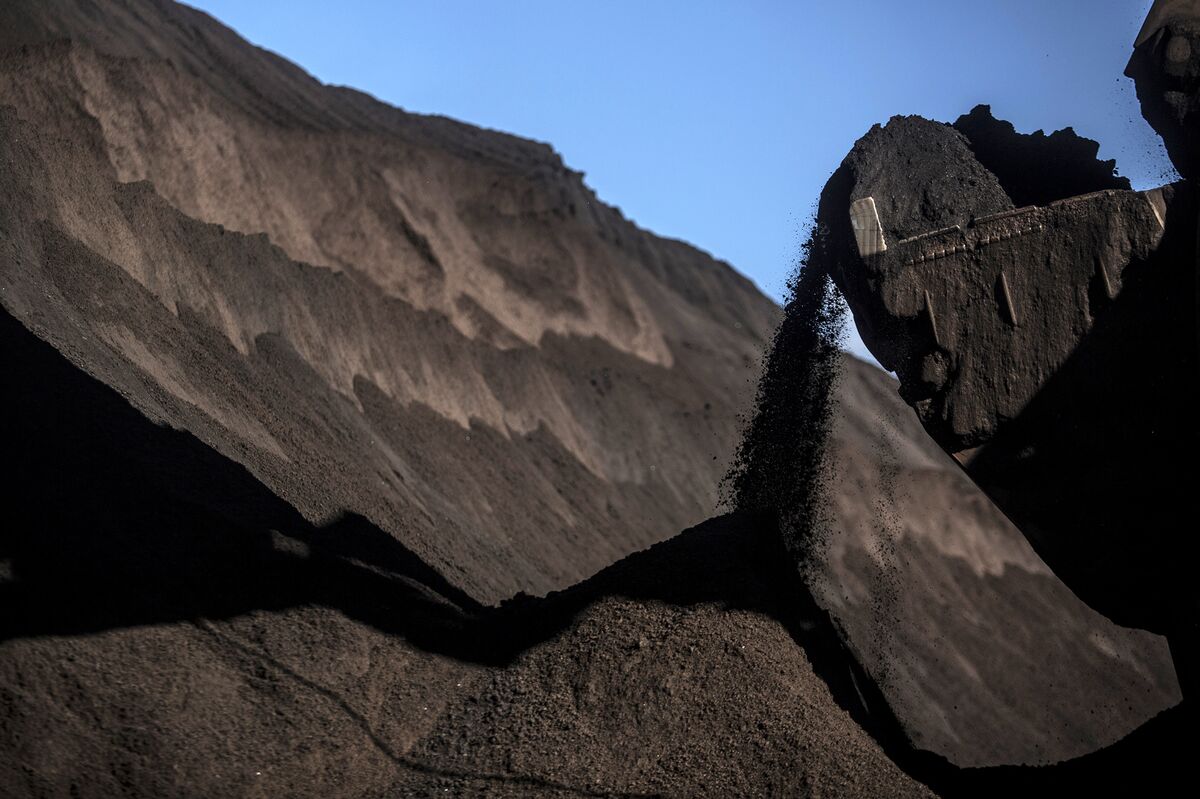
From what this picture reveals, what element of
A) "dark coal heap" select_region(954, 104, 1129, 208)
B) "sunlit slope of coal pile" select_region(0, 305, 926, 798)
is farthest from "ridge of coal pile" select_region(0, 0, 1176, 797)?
"dark coal heap" select_region(954, 104, 1129, 208)

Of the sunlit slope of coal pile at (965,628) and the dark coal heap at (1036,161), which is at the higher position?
the dark coal heap at (1036,161)

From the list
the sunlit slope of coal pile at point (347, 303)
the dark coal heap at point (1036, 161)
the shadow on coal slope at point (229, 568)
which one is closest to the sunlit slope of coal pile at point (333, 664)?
the shadow on coal slope at point (229, 568)

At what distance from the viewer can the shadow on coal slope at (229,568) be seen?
791 centimetres

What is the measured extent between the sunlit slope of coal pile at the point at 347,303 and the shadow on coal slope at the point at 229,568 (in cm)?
116

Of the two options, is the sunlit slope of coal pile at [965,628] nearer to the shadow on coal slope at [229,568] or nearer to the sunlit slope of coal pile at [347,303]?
the shadow on coal slope at [229,568]

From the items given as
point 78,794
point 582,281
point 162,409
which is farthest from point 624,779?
point 582,281

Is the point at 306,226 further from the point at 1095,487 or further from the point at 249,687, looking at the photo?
the point at 1095,487

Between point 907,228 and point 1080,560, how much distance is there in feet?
9.24

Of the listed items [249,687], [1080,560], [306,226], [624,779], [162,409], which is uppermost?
[306,226]

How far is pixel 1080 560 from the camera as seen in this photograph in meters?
8.73

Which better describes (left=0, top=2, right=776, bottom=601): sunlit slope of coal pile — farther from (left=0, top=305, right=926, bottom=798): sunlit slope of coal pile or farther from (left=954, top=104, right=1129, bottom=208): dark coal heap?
(left=954, top=104, right=1129, bottom=208): dark coal heap

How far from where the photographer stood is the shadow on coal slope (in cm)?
791

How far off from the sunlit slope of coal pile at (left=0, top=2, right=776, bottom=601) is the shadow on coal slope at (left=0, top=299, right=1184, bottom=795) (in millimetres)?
1165

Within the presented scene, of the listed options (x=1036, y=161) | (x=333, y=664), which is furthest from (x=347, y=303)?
(x=1036, y=161)
